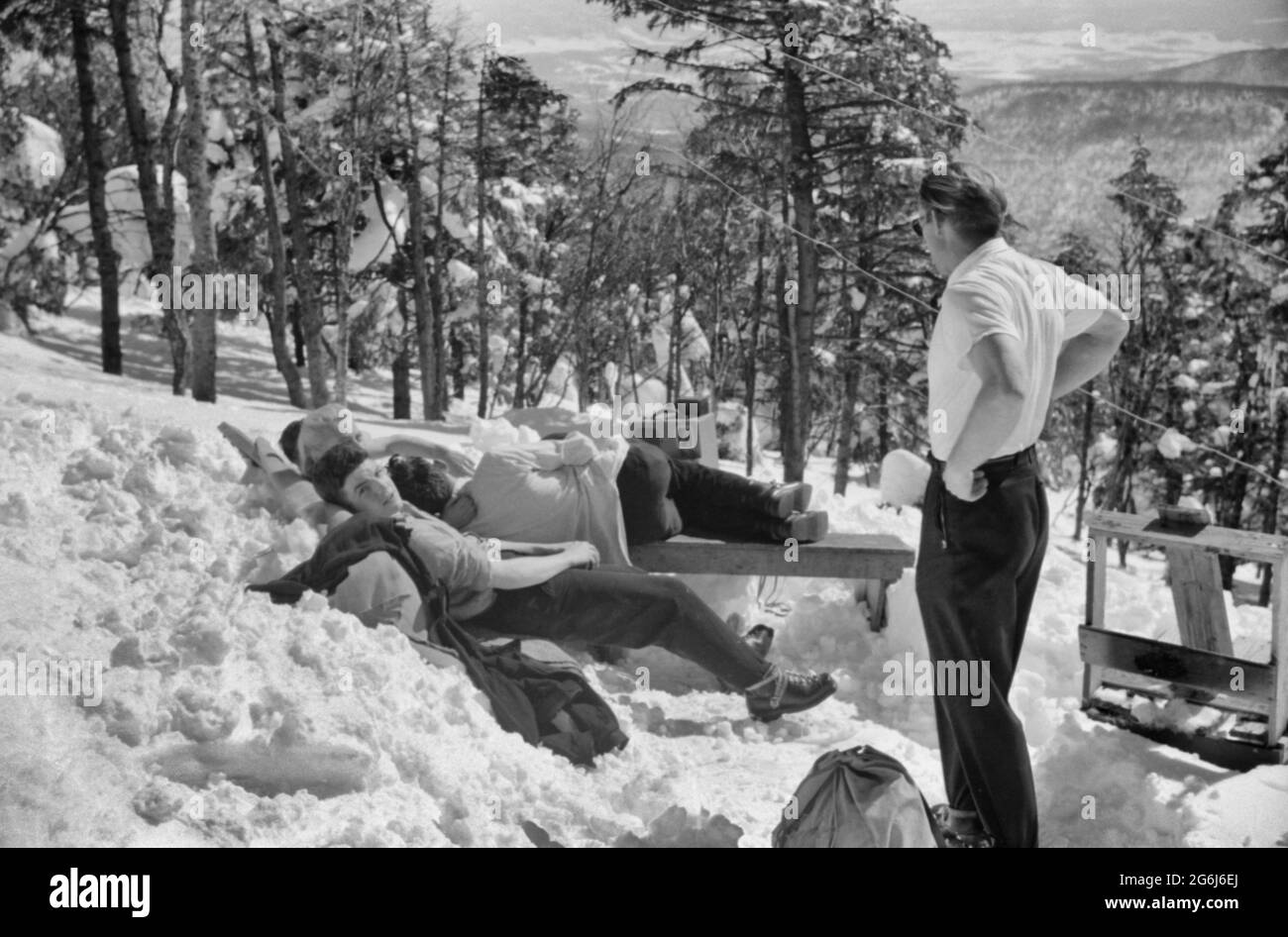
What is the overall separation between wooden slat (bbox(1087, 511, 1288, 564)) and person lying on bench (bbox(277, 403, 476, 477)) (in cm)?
185

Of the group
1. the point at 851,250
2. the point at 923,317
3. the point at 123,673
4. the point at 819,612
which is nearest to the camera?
the point at 123,673

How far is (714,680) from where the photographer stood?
353cm

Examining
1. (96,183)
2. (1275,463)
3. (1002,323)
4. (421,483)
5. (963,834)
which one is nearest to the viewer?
(1002,323)

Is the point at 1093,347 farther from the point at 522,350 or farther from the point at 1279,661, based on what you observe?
the point at 522,350

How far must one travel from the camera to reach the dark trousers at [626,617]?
3248 millimetres

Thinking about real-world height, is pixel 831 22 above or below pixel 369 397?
above

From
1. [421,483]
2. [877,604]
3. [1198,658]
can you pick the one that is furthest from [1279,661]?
[421,483]

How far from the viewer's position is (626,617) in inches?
131

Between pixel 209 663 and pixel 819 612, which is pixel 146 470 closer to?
pixel 209 663

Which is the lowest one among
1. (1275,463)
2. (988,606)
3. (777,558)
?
(1275,463)

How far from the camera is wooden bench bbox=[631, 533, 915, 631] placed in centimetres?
395

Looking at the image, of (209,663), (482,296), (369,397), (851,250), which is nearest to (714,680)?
(209,663)

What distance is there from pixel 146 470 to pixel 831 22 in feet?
14.4

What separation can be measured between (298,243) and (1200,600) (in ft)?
21.1
